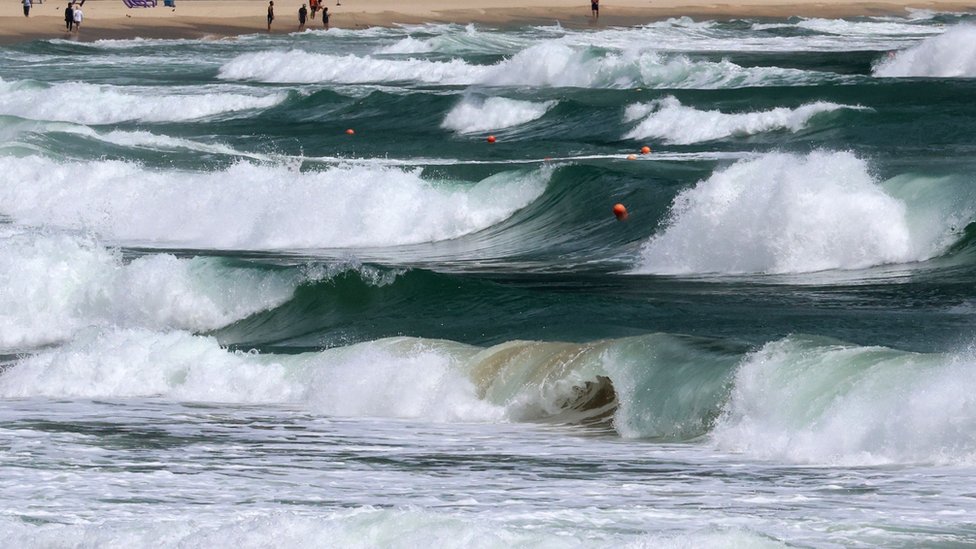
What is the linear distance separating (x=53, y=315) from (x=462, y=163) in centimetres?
1308

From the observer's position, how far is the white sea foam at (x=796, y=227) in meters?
17.9

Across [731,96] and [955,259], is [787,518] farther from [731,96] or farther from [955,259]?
[731,96]

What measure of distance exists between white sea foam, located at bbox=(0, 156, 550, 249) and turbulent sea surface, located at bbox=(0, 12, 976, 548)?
63 millimetres

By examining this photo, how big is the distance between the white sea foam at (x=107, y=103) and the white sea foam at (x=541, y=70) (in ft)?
25.5

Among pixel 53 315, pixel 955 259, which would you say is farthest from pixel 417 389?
pixel 955 259

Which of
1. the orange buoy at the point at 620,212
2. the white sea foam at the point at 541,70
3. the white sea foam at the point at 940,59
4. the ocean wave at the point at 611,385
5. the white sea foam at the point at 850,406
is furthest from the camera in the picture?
the white sea foam at the point at 940,59

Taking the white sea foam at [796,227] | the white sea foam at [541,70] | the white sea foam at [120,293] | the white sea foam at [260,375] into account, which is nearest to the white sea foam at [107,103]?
the white sea foam at [541,70]

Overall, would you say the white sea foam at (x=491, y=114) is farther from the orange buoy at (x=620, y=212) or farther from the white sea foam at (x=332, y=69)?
the orange buoy at (x=620, y=212)

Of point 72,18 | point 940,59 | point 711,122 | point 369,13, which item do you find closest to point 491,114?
point 711,122

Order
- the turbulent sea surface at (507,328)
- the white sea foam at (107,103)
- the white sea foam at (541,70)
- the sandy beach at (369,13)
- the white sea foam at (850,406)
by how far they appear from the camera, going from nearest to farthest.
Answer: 1. the turbulent sea surface at (507,328)
2. the white sea foam at (850,406)
3. the white sea foam at (107,103)
4. the white sea foam at (541,70)
5. the sandy beach at (369,13)

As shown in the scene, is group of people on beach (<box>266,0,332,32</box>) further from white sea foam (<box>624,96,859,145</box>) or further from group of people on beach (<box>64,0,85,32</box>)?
white sea foam (<box>624,96,859,145</box>)

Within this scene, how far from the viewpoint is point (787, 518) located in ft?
27.6

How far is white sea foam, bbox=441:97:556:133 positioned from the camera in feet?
120

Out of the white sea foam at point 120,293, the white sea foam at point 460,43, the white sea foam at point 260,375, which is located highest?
the white sea foam at point 260,375
